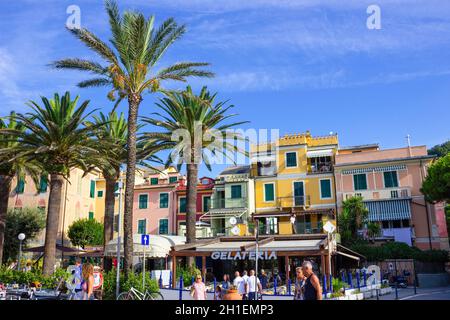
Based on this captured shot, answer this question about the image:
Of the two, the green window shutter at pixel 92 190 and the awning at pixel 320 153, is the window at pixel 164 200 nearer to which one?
the green window shutter at pixel 92 190

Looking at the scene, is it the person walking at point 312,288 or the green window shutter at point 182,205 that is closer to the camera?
the person walking at point 312,288

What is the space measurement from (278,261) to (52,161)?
18.3 m

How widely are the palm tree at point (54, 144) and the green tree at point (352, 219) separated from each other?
68.0ft

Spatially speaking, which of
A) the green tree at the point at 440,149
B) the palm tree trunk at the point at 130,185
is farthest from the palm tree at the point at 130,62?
the green tree at the point at 440,149

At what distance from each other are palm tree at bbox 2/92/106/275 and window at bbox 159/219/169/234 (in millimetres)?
21512

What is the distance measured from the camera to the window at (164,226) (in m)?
45.1

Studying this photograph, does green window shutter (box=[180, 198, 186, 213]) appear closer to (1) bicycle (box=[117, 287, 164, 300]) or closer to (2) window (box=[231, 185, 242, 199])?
(2) window (box=[231, 185, 242, 199])

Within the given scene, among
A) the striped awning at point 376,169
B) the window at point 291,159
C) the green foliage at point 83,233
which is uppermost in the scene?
the window at point 291,159

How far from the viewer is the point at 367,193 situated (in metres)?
37.0

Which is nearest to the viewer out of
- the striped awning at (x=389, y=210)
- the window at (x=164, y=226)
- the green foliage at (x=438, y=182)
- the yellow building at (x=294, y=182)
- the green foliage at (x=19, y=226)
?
the green foliage at (x=438, y=182)

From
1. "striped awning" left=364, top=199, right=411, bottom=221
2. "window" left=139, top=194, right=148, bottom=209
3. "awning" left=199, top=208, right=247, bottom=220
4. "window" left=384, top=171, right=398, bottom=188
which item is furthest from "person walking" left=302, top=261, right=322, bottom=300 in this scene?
"window" left=139, top=194, right=148, bottom=209

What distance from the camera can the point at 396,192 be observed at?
3606 centimetres

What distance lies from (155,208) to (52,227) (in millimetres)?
22904
